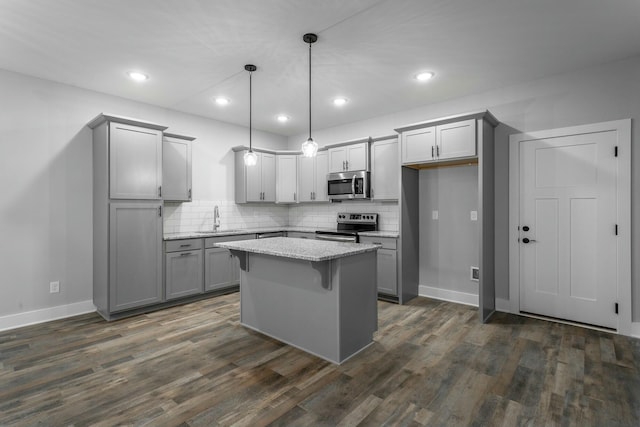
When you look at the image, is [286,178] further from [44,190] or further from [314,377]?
[314,377]

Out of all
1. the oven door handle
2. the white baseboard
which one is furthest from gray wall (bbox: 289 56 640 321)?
the white baseboard

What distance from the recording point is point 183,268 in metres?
4.27

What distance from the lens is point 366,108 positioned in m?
4.74

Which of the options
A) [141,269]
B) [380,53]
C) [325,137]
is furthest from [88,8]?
[325,137]

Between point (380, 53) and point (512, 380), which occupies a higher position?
point (380, 53)

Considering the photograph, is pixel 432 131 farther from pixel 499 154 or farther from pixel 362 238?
pixel 362 238

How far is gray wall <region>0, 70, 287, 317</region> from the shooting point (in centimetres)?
342

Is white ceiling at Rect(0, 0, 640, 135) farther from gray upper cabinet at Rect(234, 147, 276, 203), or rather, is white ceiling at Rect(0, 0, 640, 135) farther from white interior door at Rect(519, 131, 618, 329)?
gray upper cabinet at Rect(234, 147, 276, 203)

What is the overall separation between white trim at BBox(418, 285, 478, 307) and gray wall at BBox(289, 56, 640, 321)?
0.37 meters

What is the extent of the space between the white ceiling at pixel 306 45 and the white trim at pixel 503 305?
2.61 meters

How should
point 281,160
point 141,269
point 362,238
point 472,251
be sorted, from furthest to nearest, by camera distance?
point 281,160 → point 362,238 → point 472,251 → point 141,269

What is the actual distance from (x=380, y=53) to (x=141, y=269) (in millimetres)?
3621

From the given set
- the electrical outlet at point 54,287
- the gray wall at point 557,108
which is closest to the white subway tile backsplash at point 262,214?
the electrical outlet at point 54,287

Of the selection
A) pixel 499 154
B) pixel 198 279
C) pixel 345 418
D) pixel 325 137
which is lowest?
pixel 345 418
